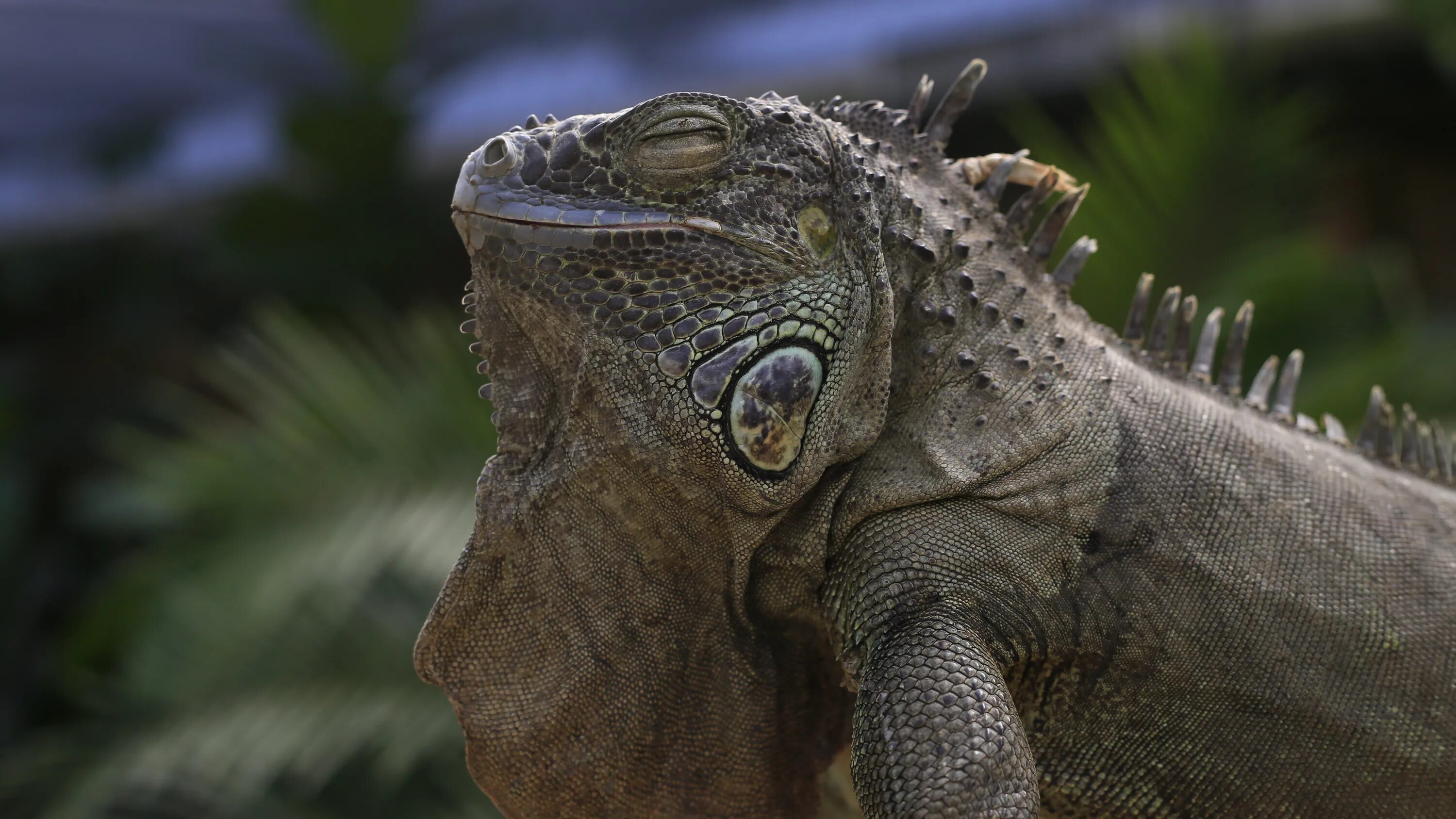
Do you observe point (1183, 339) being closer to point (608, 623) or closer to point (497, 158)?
point (608, 623)

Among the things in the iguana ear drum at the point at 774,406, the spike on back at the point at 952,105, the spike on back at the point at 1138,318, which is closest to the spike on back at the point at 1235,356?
the spike on back at the point at 1138,318

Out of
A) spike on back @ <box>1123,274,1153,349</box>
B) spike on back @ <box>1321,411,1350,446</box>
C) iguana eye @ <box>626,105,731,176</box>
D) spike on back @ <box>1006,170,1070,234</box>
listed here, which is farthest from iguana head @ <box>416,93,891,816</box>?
spike on back @ <box>1321,411,1350,446</box>

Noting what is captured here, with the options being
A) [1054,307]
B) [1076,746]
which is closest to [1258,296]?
[1054,307]

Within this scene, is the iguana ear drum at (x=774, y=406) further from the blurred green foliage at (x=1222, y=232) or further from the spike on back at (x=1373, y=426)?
the blurred green foliage at (x=1222, y=232)

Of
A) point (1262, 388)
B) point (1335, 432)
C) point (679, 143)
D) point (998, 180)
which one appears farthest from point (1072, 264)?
point (679, 143)

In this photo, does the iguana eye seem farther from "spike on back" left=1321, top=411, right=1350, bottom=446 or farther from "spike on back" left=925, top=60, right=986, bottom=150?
"spike on back" left=1321, top=411, right=1350, bottom=446
